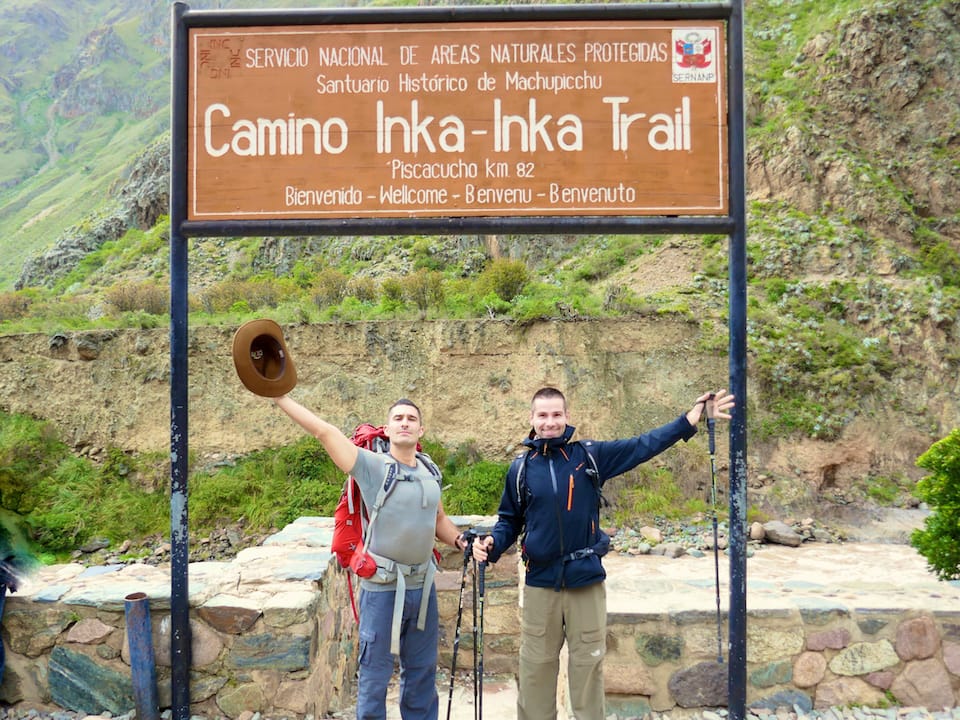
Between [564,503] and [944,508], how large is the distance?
9.00 ft

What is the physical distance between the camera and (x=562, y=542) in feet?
10.1

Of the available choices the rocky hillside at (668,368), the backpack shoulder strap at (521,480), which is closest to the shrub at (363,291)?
the rocky hillside at (668,368)

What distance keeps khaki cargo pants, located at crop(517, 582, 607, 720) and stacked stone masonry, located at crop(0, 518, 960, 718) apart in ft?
2.68

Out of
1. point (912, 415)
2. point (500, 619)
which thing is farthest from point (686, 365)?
point (500, 619)

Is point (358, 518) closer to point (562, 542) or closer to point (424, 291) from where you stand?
point (562, 542)

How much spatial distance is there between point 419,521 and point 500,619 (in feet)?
10.4

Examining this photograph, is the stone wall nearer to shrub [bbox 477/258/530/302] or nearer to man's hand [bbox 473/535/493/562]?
man's hand [bbox 473/535/493/562]

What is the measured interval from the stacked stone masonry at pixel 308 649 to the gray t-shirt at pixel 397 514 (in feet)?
3.34

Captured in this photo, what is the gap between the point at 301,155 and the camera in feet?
11.2

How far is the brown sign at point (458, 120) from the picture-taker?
3365mm

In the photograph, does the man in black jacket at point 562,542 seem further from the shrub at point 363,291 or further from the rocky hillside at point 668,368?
the shrub at point 363,291

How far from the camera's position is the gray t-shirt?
119 inches

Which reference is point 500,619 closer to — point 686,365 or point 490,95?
point 490,95

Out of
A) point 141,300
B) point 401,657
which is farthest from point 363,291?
point 401,657
